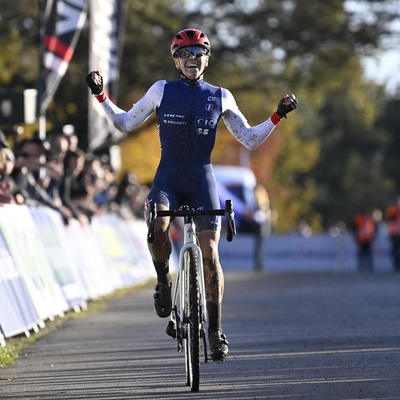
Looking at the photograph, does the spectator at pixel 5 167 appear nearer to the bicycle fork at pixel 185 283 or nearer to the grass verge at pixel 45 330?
the grass verge at pixel 45 330

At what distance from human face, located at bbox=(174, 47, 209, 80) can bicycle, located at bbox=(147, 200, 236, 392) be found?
102 centimetres

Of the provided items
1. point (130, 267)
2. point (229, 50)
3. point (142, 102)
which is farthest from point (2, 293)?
point (229, 50)

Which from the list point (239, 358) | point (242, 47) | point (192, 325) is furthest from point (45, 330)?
point (242, 47)

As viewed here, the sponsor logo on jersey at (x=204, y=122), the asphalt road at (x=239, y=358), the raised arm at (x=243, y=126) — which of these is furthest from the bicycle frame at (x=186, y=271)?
the raised arm at (x=243, y=126)

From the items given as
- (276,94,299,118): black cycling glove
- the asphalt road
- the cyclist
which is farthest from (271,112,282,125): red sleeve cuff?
the asphalt road

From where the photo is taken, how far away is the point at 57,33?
23.2 meters

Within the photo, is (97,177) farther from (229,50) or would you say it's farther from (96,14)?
(229,50)

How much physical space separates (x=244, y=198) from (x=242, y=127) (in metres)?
48.1

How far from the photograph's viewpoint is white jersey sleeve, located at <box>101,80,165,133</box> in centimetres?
1105

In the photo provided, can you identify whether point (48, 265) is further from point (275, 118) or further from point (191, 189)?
point (275, 118)

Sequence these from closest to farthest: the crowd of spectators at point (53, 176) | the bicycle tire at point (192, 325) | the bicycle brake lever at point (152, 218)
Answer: the bicycle tire at point (192, 325) → the bicycle brake lever at point (152, 218) → the crowd of spectators at point (53, 176)

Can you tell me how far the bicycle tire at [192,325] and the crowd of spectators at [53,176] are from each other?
14.7ft

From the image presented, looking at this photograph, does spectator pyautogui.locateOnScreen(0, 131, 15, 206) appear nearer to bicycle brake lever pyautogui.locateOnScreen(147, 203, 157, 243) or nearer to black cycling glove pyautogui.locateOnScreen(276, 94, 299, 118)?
bicycle brake lever pyautogui.locateOnScreen(147, 203, 157, 243)

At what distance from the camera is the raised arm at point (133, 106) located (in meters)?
10.9
